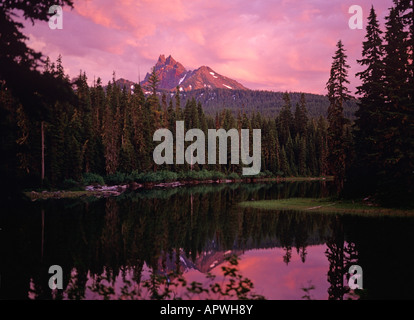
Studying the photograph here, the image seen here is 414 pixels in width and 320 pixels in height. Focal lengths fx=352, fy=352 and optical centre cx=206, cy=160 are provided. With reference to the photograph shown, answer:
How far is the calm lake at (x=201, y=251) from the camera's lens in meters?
11.7

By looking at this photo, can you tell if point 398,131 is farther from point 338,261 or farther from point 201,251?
point 201,251

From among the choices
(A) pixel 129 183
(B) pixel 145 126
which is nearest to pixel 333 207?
(A) pixel 129 183

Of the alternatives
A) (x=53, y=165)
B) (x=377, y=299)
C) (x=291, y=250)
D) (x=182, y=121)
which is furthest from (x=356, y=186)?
(x=182, y=121)

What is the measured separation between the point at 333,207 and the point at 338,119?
8.47 meters

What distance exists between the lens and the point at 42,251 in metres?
16.5

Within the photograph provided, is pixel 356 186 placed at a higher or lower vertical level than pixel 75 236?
higher

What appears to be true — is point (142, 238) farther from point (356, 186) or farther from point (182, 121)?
point (182, 121)

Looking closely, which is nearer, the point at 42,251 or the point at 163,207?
the point at 42,251

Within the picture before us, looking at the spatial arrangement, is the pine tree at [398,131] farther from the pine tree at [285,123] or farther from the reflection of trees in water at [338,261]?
Answer: the pine tree at [285,123]

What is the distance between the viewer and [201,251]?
57.9 feet

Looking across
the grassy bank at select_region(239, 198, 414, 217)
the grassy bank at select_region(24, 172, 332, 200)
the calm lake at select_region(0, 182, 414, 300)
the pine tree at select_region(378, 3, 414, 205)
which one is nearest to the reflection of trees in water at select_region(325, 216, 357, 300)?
the calm lake at select_region(0, 182, 414, 300)

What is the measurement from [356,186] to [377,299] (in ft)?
80.3
